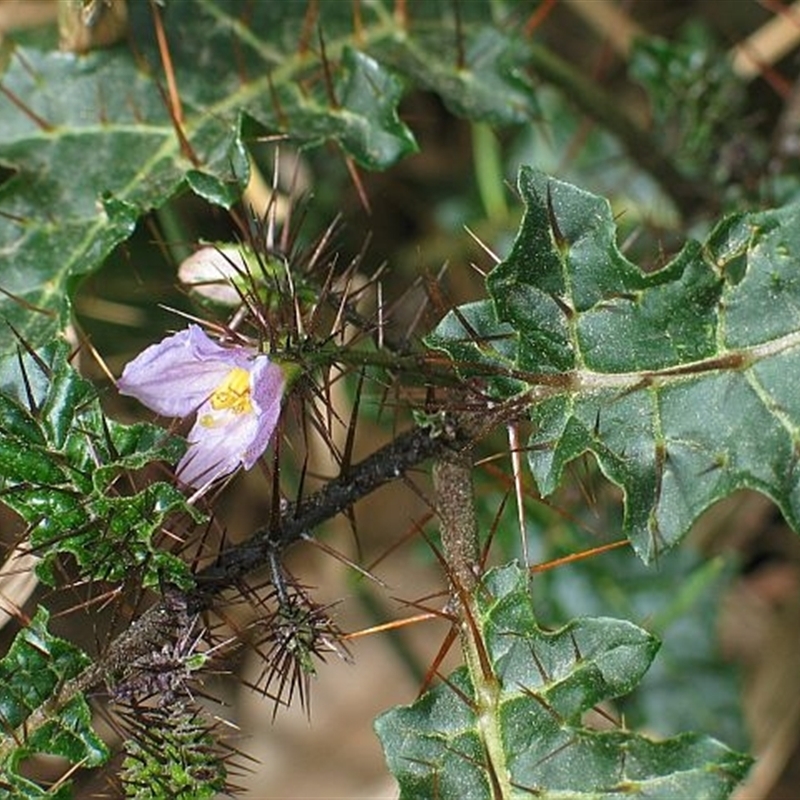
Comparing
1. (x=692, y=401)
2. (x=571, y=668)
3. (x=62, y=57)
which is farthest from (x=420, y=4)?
(x=571, y=668)

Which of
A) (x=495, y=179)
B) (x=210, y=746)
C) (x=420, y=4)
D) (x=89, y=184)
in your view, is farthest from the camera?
(x=495, y=179)

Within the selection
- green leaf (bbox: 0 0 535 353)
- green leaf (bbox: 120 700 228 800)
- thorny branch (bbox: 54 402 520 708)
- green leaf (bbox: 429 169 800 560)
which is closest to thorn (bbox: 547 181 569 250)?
green leaf (bbox: 429 169 800 560)

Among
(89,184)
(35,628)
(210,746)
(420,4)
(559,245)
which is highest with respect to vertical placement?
(420,4)

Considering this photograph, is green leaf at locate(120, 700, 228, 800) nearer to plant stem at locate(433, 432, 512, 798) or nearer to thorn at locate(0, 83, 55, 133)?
plant stem at locate(433, 432, 512, 798)

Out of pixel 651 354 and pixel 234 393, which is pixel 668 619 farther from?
pixel 234 393

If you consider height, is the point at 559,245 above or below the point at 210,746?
above

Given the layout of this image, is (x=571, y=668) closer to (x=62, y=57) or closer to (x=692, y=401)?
(x=692, y=401)

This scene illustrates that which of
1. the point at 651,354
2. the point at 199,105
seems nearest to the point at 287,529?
the point at 651,354
